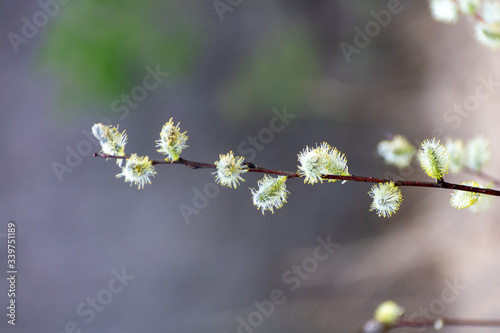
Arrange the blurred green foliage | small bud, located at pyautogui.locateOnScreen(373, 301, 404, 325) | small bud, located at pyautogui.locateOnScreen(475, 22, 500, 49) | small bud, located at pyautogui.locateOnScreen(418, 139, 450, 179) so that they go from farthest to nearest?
the blurred green foliage, small bud, located at pyautogui.locateOnScreen(373, 301, 404, 325), small bud, located at pyautogui.locateOnScreen(475, 22, 500, 49), small bud, located at pyautogui.locateOnScreen(418, 139, 450, 179)

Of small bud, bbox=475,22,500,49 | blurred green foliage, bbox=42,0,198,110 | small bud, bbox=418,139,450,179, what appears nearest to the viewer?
small bud, bbox=418,139,450,179

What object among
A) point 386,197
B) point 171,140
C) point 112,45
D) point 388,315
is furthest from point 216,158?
point 386,197

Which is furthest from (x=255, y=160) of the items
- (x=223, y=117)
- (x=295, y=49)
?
(x=295, y=49)

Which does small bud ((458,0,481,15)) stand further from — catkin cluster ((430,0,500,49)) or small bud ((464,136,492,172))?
small bud ((464,136,492,172))

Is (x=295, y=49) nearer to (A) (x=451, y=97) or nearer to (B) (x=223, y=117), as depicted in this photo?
(B) (x=223, y=117)

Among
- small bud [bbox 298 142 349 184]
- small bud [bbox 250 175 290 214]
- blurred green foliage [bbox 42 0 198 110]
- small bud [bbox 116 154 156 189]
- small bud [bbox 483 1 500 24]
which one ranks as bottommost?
small bud [bbox 250 175 290 214]

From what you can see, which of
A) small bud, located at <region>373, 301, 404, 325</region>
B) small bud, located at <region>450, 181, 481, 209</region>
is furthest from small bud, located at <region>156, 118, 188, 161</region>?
small bud, located at <region>373, 301, 404, 325</region>

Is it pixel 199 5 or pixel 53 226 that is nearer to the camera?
pixel 199 5

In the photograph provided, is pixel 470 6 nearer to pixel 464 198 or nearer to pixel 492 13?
pixel 492 13
